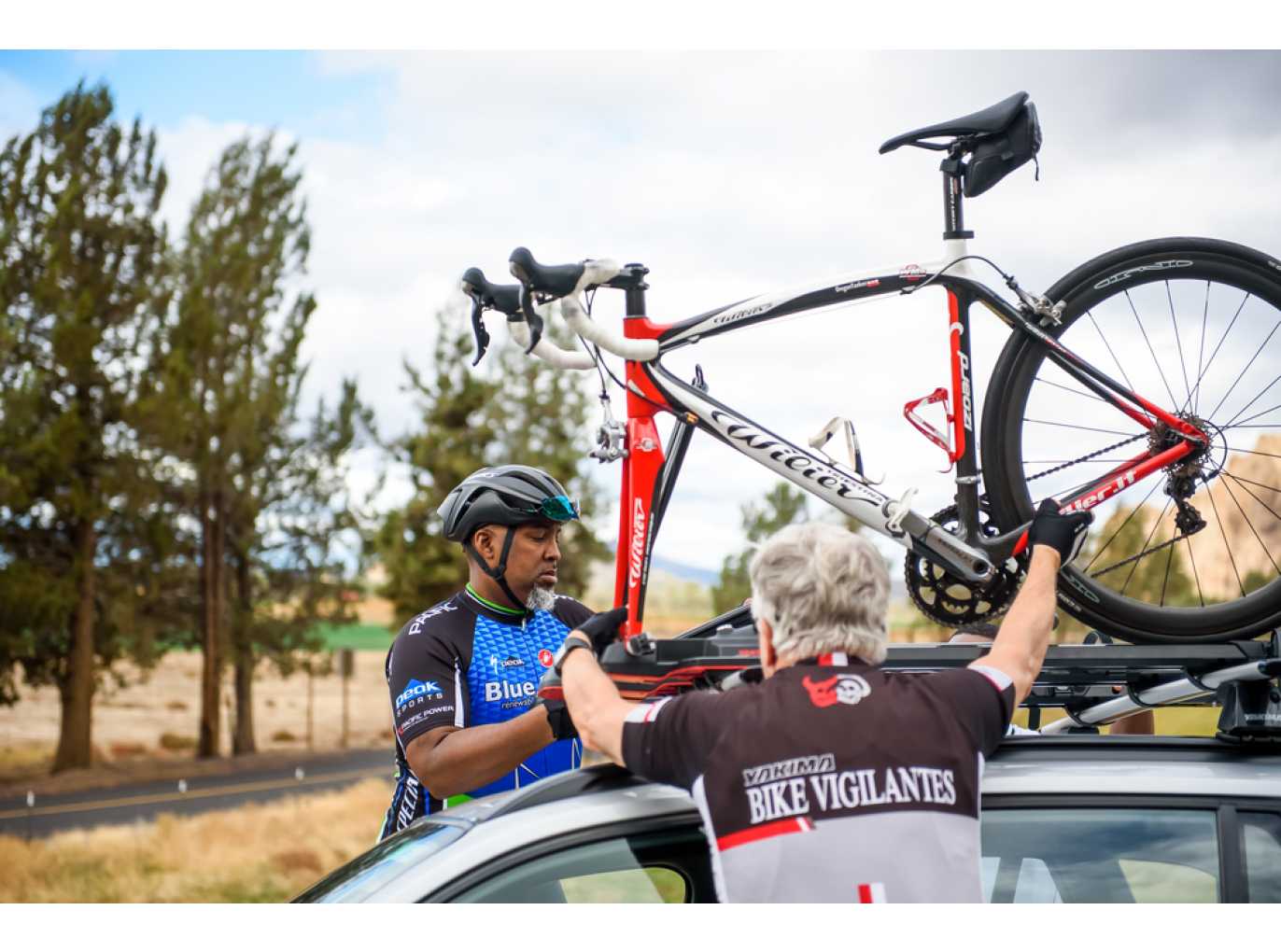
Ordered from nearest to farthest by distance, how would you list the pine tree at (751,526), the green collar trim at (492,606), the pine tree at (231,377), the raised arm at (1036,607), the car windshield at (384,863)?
the car windshield at (384,863), the raised arm at (1036,607), the green collar trim at (492,606), the pine tree at (751,526), the pine tree at (231,377)

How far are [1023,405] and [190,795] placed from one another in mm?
26916

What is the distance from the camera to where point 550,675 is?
237 cm

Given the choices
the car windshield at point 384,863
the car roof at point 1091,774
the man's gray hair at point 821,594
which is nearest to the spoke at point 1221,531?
the car roof at point 1091,774

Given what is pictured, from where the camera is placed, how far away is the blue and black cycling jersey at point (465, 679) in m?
3.05

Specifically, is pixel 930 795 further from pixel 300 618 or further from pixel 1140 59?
pixel 300 618

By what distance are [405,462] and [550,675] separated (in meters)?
29.1

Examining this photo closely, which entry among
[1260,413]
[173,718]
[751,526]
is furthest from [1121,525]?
A: [173,718]

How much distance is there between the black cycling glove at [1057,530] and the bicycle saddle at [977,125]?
0.95m

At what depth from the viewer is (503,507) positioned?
11.0ft

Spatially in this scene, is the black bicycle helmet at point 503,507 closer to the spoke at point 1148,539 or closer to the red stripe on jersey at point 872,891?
the spoke at point 1148,539

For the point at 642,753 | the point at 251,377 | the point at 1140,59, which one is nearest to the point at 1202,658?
the point at 642,753

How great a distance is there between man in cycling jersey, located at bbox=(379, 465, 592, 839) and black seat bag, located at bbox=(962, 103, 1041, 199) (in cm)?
133

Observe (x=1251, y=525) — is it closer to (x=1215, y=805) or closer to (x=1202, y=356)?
(x=1202, y=356)

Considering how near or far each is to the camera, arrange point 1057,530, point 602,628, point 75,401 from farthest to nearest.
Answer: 1. point 75,401
2. point 1057,530
3. point 602,628
